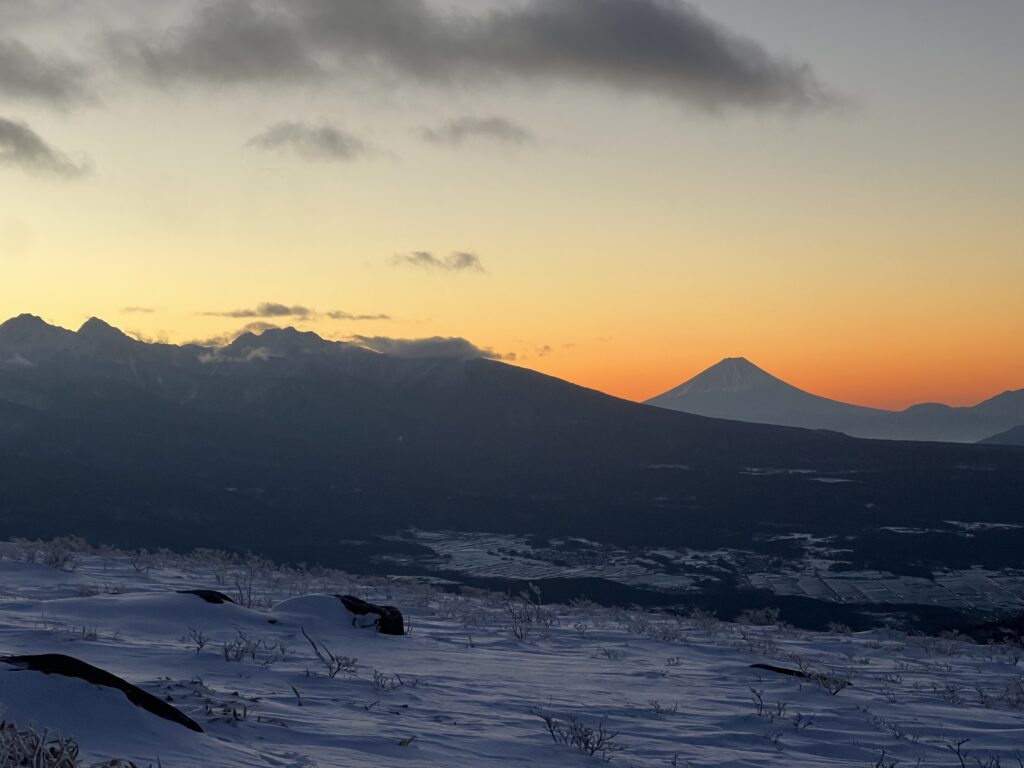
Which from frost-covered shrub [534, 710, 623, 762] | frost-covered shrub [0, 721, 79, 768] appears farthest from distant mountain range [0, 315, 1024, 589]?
frost-covered shrub [0, 721, 79, 768]

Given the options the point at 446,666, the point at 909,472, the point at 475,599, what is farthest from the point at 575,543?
the point at 446,666

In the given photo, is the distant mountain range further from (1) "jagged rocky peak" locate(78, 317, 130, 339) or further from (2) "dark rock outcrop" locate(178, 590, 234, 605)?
(2) "dark rock outcrop" locate(178, 590, 234, 605)

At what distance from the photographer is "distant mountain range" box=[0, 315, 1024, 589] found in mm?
92500

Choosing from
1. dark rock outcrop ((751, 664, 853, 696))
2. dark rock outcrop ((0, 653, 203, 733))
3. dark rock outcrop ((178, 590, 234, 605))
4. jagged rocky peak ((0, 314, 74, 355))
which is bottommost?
dark rock outcrop ((751, 664, 853, 696))

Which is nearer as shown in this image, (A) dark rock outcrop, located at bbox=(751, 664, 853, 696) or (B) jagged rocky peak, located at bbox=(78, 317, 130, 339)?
(A) dark rock outcrop, located at bbox=(751, 664, 853, 696)

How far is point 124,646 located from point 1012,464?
125321 millimetres

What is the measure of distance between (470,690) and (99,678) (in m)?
3.51

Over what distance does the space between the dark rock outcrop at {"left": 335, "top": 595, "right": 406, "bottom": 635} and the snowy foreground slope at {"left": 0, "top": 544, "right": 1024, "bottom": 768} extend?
0.21 m

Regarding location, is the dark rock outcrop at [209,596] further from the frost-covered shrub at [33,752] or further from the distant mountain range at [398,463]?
the distant mountain range at [398,463]

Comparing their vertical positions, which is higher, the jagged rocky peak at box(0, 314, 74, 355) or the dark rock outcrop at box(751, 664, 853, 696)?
the jagged rocky peak at box(0, 314, 74, 355)

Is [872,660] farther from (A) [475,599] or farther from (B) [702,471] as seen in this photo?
(B) [702,471]

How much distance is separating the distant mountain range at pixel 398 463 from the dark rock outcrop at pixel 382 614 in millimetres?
65192

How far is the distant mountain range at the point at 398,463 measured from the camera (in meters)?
92.5

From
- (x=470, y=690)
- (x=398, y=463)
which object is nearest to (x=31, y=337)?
(x=398, y=463)
